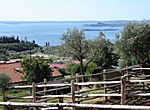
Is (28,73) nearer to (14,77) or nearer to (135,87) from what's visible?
(14,77)

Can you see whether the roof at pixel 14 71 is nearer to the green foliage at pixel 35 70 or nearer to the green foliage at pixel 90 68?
the green foliage at pixel 35 70

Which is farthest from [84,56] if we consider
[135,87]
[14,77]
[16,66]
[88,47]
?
[135,87]

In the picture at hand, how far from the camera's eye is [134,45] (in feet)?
112

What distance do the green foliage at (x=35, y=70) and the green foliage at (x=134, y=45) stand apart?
1153cm

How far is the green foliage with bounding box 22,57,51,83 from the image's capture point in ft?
141

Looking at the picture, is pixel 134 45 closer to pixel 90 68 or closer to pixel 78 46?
pixel 78 46

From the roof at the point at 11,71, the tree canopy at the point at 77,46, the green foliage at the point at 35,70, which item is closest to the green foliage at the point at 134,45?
the tree canopy at the point at 77,46

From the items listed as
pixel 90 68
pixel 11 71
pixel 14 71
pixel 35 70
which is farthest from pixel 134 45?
pixel 11 71

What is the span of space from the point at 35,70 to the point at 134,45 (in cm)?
1359

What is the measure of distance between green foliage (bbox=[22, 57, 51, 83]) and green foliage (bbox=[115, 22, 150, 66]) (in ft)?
37.8

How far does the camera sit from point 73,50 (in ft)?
134

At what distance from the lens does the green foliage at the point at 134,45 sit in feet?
112

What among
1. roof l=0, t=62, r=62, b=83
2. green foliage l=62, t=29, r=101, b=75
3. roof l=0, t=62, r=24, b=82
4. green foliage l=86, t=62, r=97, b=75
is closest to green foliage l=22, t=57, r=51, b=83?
green foliage l=62, t=29, r=101, b=75

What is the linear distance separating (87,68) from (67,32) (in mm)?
5250
